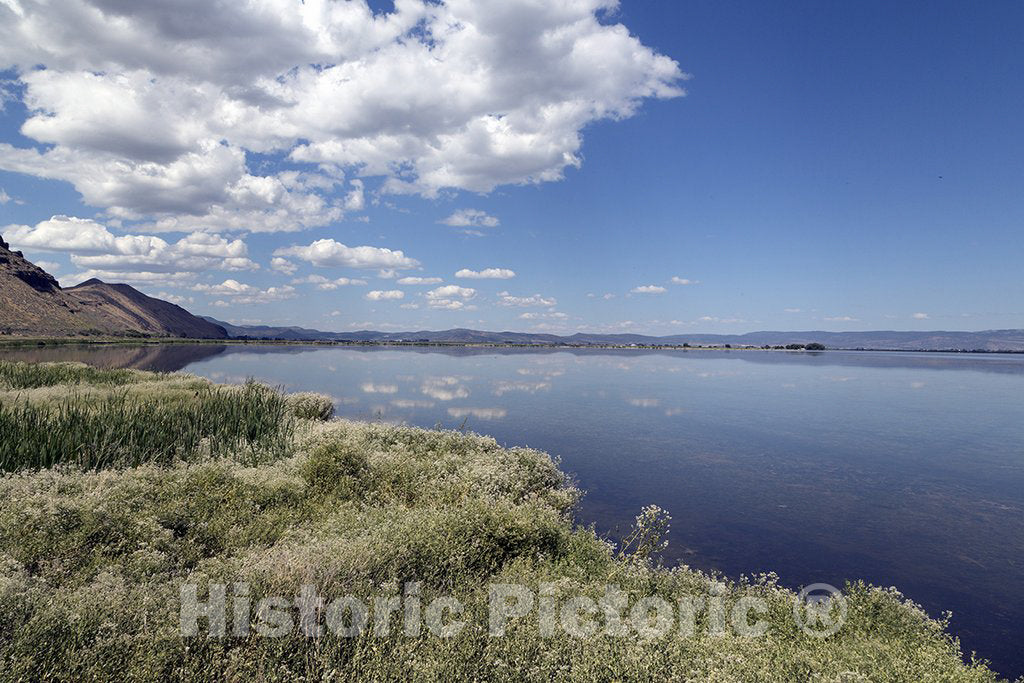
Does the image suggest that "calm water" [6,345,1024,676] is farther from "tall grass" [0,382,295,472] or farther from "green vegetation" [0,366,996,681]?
"tall grass" [0,382,295,472]

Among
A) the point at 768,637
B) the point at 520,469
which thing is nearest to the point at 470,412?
the point at 520,469

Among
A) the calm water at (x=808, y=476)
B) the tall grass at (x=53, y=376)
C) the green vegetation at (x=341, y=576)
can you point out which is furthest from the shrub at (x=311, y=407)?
the green vegetation at (x=341, y=576)

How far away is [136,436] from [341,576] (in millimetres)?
12779

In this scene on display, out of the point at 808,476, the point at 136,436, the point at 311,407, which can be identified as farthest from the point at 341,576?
the point at 311,407

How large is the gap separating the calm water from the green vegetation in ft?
8.20

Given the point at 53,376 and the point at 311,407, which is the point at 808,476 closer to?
the point at 311,407

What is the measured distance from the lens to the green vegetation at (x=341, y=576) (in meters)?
6.20

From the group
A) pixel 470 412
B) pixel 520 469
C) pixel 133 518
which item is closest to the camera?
pixel 133 518

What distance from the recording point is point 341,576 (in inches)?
313

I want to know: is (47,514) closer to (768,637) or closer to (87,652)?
(87,652)

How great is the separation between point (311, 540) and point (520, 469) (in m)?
8.78

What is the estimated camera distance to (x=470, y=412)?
34.2 m

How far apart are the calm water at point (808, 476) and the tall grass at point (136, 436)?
430 inches

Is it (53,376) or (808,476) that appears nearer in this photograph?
(808,476)
